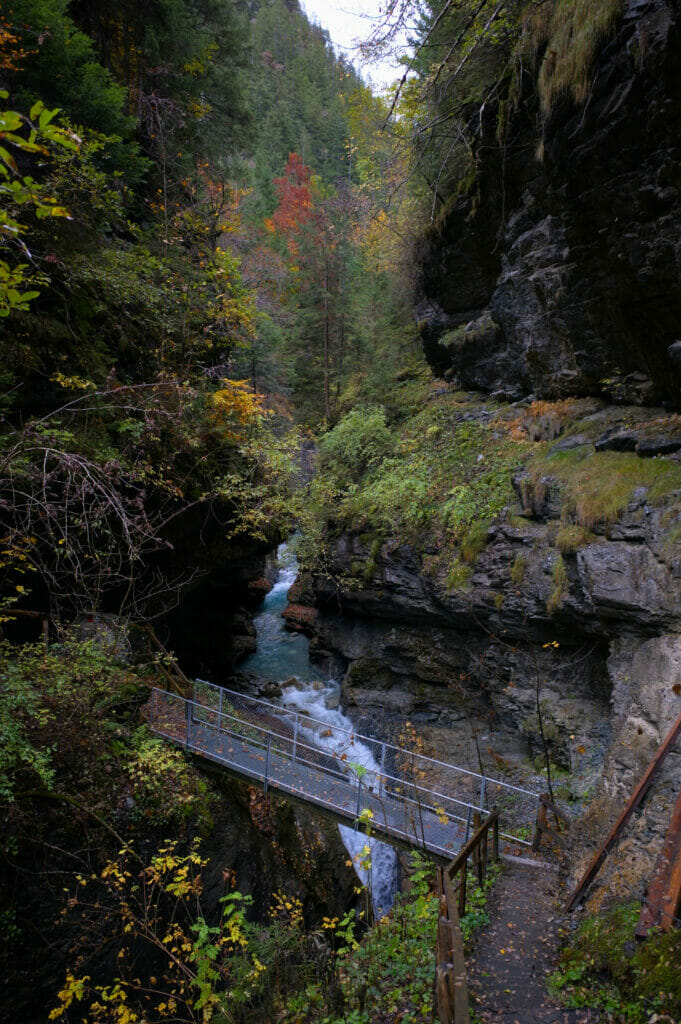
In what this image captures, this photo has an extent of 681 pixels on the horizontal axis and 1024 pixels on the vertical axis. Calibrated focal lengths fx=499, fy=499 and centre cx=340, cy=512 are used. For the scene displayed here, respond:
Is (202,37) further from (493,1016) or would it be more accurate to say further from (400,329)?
(493,1016)

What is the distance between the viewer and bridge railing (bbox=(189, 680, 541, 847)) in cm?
822

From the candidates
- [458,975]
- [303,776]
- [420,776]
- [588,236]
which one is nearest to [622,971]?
[458,975]

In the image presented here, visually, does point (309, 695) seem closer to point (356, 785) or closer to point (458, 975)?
point (356, 785)

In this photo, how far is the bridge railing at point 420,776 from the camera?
822 centimetres

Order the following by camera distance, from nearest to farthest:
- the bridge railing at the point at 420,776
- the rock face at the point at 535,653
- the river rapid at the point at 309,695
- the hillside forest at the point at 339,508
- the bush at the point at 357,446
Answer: the hillside forest at the point at 339,508, the rock face at the point at 535,653, the bridge railing at the point at 420,776, the river rapid at the point at 309,695, the bush at the point at 357,446

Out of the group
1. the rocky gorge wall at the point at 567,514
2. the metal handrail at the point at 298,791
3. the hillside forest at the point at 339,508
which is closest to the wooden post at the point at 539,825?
the hillside forest at the point at 339,508

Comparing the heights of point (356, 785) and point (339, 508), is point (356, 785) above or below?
below

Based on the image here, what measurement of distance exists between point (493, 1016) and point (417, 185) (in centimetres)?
1698

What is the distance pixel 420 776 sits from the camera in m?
10.5

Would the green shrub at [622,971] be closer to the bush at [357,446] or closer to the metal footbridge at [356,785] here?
the metal footbridge at [356,785]

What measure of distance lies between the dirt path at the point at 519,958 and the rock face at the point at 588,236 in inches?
302

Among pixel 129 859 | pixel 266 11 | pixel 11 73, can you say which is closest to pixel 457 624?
pixel 129 859

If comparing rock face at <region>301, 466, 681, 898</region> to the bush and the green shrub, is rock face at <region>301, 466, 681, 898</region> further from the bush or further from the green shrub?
the bush

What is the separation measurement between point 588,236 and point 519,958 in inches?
392
